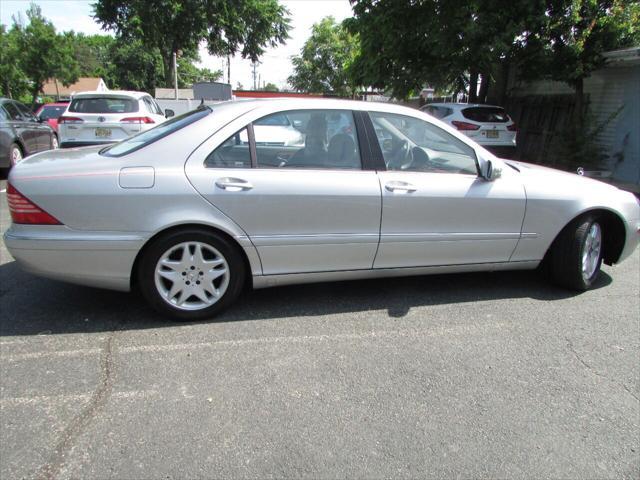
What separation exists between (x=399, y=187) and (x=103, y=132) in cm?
788

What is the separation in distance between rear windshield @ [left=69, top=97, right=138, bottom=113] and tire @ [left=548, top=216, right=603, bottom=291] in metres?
8.37

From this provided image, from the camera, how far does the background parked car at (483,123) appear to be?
11445 millimetres

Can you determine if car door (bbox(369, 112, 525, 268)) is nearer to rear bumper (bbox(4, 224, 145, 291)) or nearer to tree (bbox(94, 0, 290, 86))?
rear bumper (bbox(4, 224, 145, 291))

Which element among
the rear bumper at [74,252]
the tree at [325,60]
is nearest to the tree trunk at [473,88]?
the rear bumper at [74,252]

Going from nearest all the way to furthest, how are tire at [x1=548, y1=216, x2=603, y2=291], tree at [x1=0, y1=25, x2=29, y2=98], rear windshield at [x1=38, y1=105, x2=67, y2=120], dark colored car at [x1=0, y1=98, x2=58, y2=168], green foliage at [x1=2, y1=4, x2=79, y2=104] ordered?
tire at [x1=548, y1=216, x2=603, y2=291]
dark colored car at [x1=0, y1=98, x2=58, y2=168]
rear windshield at [x1=38, y1=105, x2=67, y2=120]
tree at [x1=0, y1=25, x2=29, y2=98]
green foliage at [x1=2, y1=4, x2=79, y2=104]

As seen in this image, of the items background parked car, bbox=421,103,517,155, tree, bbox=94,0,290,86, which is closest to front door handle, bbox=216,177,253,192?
background parked car, bbox=421,103,517,155

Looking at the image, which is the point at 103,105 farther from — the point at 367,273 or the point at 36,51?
the point at 36,51

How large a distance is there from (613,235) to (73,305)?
4.58m

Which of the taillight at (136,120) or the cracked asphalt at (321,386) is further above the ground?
the taillight at (136,120)

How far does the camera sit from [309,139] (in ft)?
11.9

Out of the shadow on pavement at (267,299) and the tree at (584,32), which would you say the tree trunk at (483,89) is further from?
the shadow on pavement at (267,299)

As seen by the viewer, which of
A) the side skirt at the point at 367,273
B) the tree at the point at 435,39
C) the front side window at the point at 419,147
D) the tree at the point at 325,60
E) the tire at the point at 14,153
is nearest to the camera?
the side skirt at the point at 367,273

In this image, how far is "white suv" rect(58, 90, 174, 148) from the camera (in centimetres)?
953

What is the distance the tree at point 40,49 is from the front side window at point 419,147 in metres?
37.3
